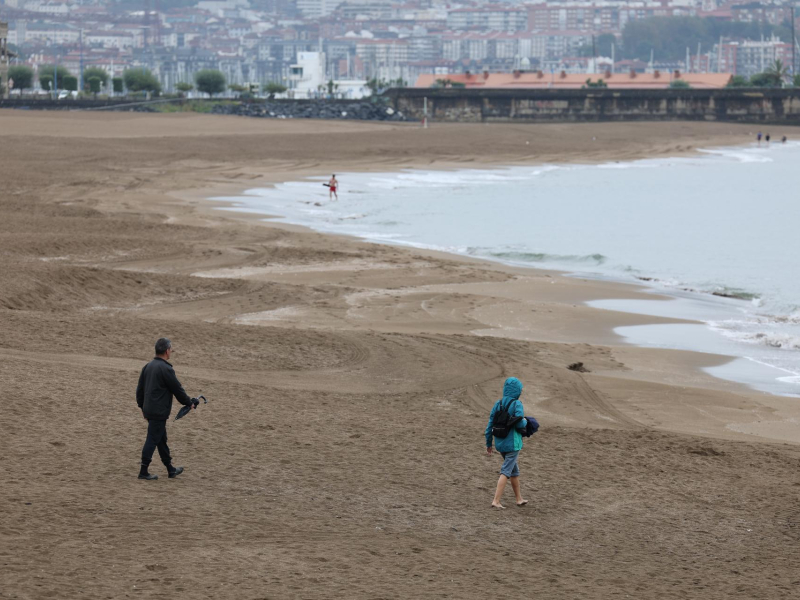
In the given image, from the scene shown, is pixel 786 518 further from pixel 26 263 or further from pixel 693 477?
pixel 26 263

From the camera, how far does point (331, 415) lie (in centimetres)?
1189

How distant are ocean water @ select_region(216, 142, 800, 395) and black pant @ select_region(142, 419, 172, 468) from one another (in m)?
8.51

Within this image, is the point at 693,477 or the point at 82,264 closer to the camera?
the point at 693,477

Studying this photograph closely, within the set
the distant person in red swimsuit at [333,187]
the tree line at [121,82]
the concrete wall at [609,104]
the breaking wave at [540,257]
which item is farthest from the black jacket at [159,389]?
the tree line at [121,82]

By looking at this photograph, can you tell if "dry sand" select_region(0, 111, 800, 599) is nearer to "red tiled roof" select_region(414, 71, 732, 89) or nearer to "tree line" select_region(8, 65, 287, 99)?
"tree line" select_region(8, 65, 287, 99)

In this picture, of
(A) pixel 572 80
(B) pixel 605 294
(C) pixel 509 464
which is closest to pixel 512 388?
(C) pixel 509 464

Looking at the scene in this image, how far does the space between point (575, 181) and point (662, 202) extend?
8.30 metres

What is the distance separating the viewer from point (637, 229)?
3609cm

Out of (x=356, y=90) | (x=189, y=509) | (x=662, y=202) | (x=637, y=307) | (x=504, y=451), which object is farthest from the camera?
(x=356, y=90)

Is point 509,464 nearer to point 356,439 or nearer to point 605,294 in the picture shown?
point 356,439

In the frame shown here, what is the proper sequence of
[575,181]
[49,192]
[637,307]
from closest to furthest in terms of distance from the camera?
[637,307], [49,192], [575,181]

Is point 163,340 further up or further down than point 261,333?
further up

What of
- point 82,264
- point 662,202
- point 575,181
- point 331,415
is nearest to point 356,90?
point 575,181

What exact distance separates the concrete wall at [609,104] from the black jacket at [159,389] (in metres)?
91.2
